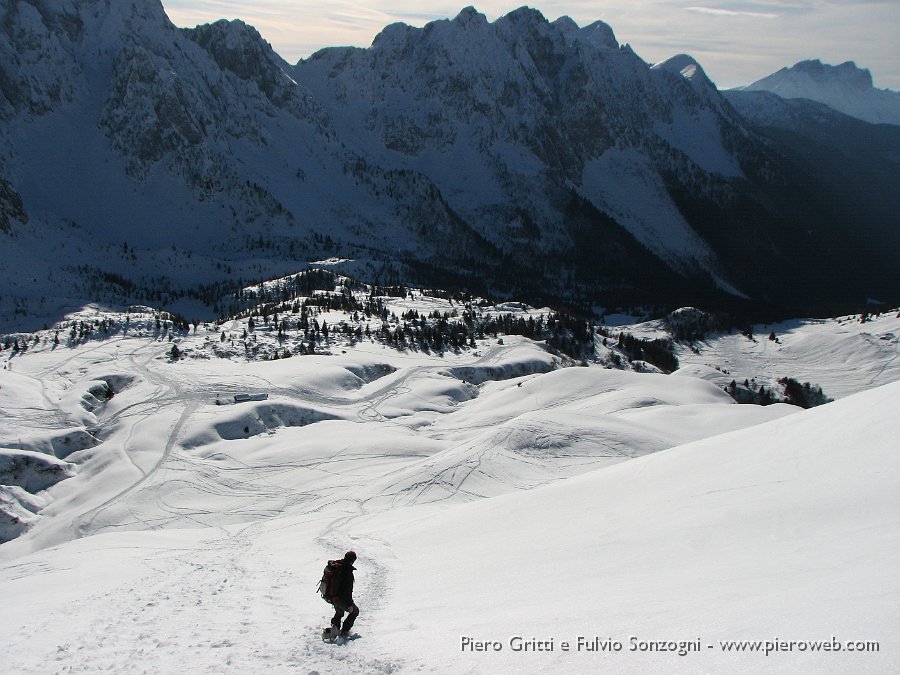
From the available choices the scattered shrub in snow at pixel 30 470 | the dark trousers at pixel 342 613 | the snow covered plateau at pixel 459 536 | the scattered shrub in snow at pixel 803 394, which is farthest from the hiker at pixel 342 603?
the scattered shrub in snow at pixel 803 394

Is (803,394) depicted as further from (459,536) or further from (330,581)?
(330,581)

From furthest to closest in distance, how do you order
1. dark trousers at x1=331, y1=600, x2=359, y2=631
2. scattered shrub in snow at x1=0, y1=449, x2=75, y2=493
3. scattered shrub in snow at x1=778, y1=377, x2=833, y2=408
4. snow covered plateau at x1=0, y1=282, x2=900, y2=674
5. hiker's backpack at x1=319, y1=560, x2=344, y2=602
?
scattered shrub in snow at x1=778, y1=377, x2=833, y2=408, scattered shrub in snow at x1=0, y1=449, x2=75, y2=493, hiker's backpack at x1=319, y1=560, x2=344, y2=602, dark trousers at x1=331, y1=600, x2=359, y2=631, snow covered plateau at x1=0, y1=282, x2=900, y2=674

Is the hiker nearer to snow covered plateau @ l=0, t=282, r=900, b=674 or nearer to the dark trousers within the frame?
the dark trousers

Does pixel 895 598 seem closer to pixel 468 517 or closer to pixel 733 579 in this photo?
pixel 733 579

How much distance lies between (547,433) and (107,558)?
30.3 m

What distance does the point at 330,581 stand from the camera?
1510 cm

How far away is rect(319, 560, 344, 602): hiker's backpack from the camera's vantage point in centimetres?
1502

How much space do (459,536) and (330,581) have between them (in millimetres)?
10264

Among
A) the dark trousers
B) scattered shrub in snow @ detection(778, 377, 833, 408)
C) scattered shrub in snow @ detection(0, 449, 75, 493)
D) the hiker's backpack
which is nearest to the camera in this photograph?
the dark trousers

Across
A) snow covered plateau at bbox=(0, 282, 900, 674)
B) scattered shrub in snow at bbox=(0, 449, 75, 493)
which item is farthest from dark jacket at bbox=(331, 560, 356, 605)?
scattered shrub in snow at bbox=(0, 449, 75, 493)

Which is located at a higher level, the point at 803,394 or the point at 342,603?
the point at 342,603

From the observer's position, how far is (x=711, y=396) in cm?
7925

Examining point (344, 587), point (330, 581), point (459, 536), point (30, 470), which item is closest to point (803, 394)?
point (459, 536)

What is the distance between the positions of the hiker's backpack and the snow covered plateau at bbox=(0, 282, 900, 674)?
107 cm
